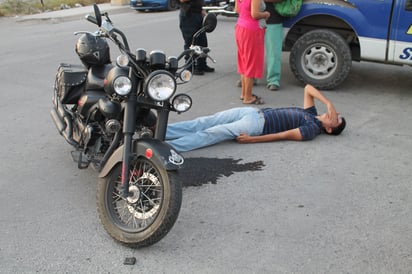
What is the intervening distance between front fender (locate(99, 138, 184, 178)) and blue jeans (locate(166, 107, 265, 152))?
1.56 m

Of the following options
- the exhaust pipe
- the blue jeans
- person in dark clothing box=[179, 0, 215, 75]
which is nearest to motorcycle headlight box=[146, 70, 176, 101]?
the exhaust pipe

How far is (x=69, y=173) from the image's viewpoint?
4543 millimetres

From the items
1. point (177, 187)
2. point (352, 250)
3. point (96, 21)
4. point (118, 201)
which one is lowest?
point (352, 250)

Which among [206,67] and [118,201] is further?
[206,67]

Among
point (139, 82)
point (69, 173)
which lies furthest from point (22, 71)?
point (139, 82)

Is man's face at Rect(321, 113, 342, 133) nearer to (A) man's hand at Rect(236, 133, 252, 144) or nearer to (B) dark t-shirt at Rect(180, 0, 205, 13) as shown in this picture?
(A) man's hand at Rect(236, 133, 252, 144)

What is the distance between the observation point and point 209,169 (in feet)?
15.0

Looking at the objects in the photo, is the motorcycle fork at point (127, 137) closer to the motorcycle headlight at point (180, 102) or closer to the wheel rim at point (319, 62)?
the motorcycle headlight at point (180, 102)

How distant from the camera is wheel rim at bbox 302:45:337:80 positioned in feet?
22.6

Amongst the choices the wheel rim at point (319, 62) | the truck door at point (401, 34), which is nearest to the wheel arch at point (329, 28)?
the wheel rim at point (319, 62)

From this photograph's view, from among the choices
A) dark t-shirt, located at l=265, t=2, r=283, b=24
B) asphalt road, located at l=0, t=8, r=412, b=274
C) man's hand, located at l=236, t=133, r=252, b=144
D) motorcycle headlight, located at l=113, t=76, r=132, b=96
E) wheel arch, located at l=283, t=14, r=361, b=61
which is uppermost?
dark t-shirt, located at l=265, t=2, r=283, b=24

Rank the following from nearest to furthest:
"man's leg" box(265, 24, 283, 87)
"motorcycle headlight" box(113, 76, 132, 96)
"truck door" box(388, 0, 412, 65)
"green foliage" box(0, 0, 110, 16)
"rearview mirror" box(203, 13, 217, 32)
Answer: "motorcycle headlight" box(113, 76, 132, 96) < "rearview mirror" box(203, 13, 217, 32) < "truck door" box(388, 0, 412, 65) < "man's leg" box(265, 24, 283, 87) < "green foliage" box(0, 0, 110, 16)

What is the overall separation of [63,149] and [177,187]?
2.36m

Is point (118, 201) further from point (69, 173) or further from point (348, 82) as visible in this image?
point (348, 82)
